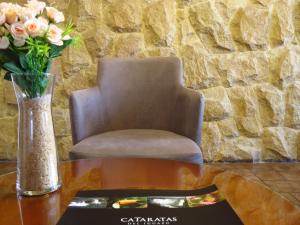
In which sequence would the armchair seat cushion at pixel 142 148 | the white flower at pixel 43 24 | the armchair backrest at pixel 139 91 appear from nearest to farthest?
the white flower at pixel 43 24
the armchair seat cushion at pixel 142 148
the armchair backrest at pixel 139 91

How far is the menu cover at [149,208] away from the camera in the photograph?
0.62 m

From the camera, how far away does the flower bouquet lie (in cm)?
73

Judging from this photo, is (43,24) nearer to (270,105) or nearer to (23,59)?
(23,59)

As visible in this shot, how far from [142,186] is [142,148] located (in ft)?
1.53

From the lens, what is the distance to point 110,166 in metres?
1.03

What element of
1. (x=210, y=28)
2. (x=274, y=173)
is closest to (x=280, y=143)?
(x=274, y=173)

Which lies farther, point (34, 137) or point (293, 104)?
point (293, 104)

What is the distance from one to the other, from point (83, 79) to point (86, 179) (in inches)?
55.4

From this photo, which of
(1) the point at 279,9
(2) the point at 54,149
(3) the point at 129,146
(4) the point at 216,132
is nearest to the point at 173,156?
(3) the point at 129,146

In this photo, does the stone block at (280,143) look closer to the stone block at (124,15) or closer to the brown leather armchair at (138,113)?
the brown leather armchair at (138,113)

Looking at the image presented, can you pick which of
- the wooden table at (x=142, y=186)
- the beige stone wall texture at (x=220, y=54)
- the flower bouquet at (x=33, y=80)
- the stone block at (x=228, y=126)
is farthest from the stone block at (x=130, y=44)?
the flower bouquet at (x=33, y=80)

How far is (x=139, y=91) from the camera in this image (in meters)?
1.79

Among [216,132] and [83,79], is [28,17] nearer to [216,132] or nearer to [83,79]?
[83,79]

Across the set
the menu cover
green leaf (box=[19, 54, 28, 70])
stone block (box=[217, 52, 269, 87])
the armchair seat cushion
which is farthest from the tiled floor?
green leaf (box=[19, 54, 28, 70])
